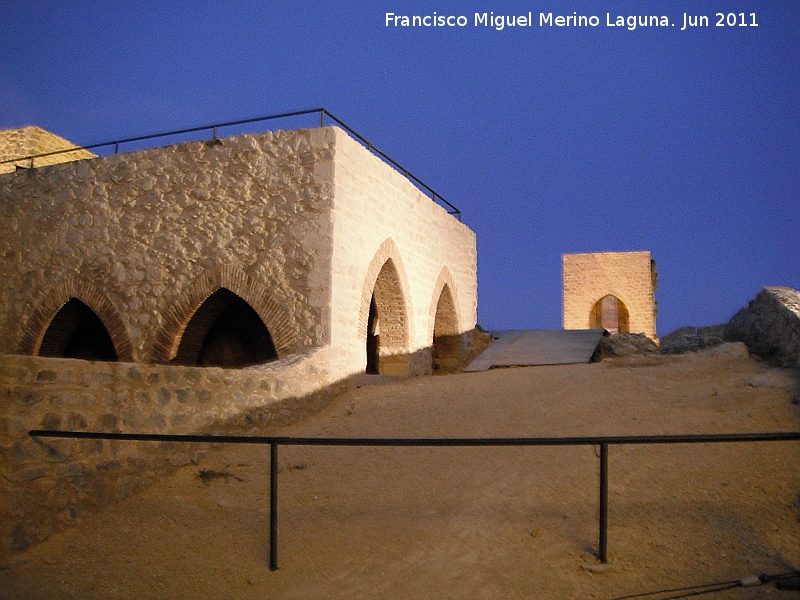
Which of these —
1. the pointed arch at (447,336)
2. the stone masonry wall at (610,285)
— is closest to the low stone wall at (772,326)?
the pointed arch at (447,336)

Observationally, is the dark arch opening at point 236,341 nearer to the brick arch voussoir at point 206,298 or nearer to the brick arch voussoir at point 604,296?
the brick arch voussoir at point 206,298

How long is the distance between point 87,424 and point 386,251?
6.14 m

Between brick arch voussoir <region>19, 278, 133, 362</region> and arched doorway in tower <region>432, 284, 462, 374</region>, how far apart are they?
6.23m

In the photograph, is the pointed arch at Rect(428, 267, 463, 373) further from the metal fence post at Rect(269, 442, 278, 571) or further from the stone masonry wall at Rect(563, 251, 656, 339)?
the stone masonry wall at Rect(563, 251, 656, 339)

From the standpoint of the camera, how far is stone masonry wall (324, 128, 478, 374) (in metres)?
8.71

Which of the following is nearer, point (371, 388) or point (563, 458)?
point (563, 458)

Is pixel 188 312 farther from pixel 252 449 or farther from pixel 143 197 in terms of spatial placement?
pixel 252 449

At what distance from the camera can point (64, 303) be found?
414 inches

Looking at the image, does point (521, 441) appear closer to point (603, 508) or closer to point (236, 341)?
point (603, 508)

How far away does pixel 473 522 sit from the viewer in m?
4.13

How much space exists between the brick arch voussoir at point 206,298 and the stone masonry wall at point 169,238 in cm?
2

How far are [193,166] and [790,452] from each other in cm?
816

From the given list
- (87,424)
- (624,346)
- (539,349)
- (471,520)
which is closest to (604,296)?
(624,346)

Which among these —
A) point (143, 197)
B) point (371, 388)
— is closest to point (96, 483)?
point (371, 388)
